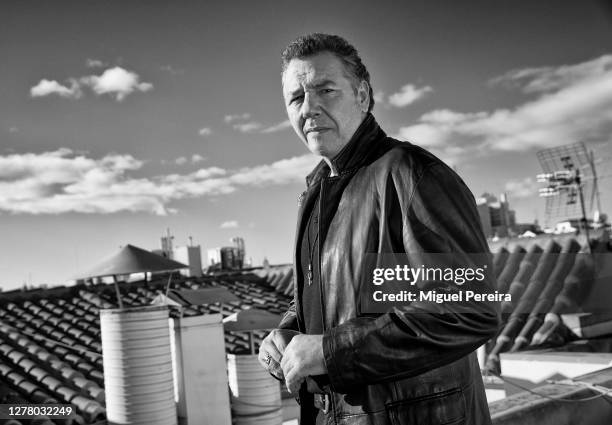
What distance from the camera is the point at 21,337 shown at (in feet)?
24.8

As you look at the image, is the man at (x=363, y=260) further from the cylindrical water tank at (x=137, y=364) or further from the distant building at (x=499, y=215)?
the distant building at (x=499, y=215)

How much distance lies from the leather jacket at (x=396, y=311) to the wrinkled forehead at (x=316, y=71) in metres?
0.12

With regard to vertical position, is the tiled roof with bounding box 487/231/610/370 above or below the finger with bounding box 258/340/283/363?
below

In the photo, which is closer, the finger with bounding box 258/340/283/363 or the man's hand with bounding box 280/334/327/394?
the man's hand with bounding box 280/334/327/394

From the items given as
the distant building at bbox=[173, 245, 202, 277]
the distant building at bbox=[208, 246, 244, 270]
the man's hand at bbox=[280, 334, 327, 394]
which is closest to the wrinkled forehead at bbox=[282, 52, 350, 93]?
the man's hand at bbox=[280, 334, 327, 394]

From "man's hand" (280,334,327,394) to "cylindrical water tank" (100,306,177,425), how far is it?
3934 mm

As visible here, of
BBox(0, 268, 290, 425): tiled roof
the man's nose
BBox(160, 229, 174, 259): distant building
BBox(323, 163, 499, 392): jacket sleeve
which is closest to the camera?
BBox(323, 163, 499, 392): jacket sleeve

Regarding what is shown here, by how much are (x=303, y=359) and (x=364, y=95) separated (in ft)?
1.73

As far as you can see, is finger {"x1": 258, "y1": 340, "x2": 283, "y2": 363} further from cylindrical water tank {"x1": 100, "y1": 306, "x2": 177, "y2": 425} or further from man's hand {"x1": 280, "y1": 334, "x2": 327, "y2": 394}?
cylindrical water tank {"x1": 100, "y1": 306, "x2": 177, "y2": 425}

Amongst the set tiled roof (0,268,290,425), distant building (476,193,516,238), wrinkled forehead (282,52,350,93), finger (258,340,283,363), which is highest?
distant building (476,193,516,238)

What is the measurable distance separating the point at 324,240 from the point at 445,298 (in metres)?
0.28

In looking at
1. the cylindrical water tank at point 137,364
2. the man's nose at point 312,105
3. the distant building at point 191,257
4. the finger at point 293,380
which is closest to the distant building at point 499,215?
the distant building at point 191,257

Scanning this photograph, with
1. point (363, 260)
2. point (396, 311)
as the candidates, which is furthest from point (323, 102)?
point (396, 311)

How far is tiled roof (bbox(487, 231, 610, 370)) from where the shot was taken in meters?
7.39
